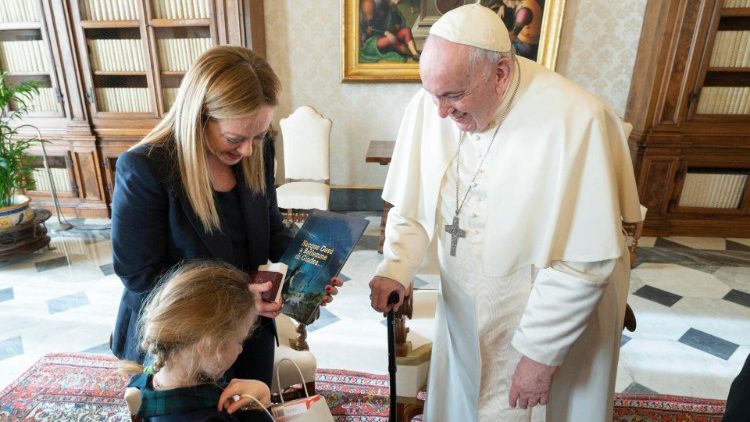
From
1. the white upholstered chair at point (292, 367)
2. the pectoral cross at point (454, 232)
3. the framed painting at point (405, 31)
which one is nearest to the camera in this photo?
the pectoral cross at point (454, 232)

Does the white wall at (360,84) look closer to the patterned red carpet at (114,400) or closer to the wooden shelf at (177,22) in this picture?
the wooden shelf at (177,22)

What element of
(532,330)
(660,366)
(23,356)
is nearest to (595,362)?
(532,330)

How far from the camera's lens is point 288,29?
178 inches

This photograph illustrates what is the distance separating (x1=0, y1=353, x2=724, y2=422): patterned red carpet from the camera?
217cm

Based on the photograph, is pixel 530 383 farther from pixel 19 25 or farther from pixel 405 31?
pixel 19 25

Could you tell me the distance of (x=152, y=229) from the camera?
1.24 metres

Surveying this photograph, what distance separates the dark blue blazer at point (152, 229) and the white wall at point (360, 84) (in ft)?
11.2

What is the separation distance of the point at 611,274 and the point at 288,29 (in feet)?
13.7

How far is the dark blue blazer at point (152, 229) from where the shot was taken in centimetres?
119

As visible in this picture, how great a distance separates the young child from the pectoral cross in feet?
2.21

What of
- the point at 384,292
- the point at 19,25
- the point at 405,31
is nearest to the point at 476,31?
the point at 384,292

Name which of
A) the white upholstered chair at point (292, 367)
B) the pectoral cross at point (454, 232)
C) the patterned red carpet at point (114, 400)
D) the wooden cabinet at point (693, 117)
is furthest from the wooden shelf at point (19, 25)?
the wooden cabinet at point (693, 117)

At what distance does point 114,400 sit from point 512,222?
222 centimetres

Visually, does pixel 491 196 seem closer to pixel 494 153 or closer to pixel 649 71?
pixel 494 153
